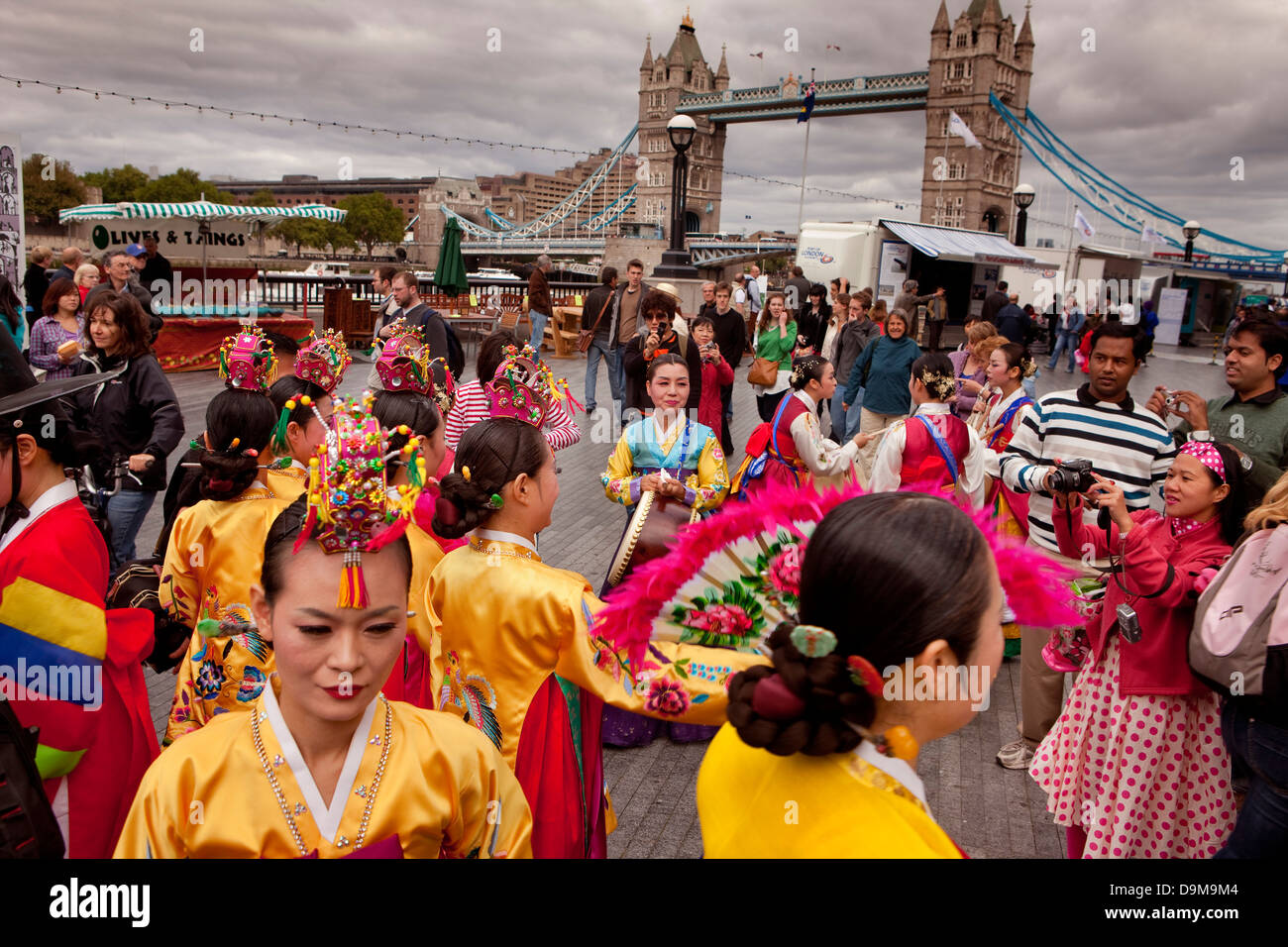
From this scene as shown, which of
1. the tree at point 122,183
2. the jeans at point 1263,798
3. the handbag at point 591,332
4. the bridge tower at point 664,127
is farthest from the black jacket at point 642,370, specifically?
the bridge tower at point 664,127

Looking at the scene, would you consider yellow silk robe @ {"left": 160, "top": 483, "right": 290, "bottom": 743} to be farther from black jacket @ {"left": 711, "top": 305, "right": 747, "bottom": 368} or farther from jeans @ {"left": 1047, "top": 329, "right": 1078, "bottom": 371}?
jeans @ {"left": 1047, "top": 329, "right": 1078, "bottom": 371}

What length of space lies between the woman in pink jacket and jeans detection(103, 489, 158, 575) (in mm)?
4462

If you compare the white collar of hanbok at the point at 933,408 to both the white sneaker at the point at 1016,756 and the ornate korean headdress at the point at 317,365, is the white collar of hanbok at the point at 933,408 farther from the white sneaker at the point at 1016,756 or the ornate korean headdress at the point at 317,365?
the ornate korean headdress at the point at 317,365

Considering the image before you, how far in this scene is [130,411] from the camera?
174 inches

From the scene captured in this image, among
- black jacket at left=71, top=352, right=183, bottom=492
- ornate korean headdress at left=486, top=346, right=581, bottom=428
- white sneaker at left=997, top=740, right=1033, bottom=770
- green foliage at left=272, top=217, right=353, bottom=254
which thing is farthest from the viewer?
green foliage at left=272, top=217, right=353, bottom=254

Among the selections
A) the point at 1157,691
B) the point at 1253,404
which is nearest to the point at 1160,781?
the point at 1157,691

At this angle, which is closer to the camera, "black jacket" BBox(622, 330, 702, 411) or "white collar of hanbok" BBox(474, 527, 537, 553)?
"white collar of hanbok" BBox(474, 527, 537, 553)

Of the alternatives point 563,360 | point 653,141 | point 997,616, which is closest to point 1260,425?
point 997,616

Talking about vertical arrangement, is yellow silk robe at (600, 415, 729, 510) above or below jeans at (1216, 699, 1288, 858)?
above

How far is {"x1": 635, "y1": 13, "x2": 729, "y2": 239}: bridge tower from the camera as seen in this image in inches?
3479

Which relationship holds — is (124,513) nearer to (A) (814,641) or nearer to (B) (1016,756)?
(A) (814,641)

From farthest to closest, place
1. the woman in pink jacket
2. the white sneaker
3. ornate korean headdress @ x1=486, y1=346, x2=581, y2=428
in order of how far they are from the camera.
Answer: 1. the white sneaker
2. ornate korean headdress @ x1=486, y1=346, x2=581, y2=428
3. the woman in pink jacket

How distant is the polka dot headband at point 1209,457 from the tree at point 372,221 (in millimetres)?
91266

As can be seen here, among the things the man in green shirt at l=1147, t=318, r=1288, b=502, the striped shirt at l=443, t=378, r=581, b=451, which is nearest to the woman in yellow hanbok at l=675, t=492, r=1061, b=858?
the man in green shirt at l=1147, t=318, r=1288, b=502
